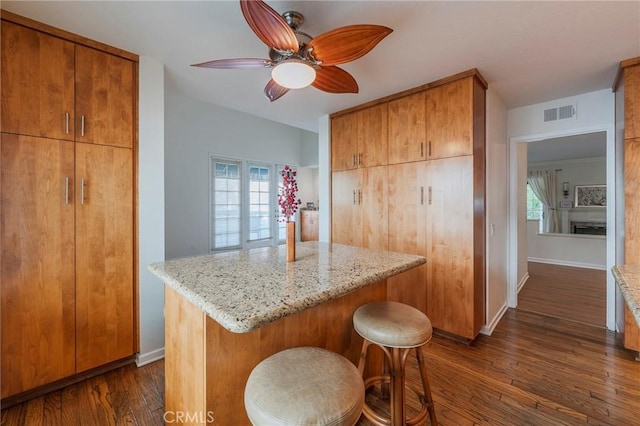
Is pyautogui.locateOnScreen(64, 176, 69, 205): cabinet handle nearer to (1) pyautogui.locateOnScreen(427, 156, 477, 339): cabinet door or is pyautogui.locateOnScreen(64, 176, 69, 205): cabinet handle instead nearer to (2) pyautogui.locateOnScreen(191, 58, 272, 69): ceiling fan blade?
(2) pyautogui.locateOnScreen(191, 58, 272, 69): ceiling fan blade

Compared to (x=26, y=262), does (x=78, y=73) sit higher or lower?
higher

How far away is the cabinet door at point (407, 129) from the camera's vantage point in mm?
2730

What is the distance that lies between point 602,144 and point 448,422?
21.5ft

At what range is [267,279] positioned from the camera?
3.87ft

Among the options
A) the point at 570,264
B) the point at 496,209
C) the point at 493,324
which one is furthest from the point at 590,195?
the point at 493,324

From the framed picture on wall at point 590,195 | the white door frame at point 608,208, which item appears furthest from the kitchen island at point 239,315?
the framed picture on wall at point 590,195

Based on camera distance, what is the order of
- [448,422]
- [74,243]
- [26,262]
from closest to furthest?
[448,422] → [26,262] → [74,243]

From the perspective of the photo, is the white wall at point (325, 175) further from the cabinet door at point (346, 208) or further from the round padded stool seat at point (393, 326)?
the round padded stool seat at point (393, 326)

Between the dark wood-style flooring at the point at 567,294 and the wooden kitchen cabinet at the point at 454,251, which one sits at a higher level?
the wooden kitchen cabinet at the point at 454,251

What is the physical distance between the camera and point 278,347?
1.30 m

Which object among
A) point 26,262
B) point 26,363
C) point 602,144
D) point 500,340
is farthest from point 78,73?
point 602,144

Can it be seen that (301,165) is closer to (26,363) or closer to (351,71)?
(351,71)

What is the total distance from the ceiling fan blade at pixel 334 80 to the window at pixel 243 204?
3.28 m

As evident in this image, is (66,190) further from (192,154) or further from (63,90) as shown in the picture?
(192,154)
